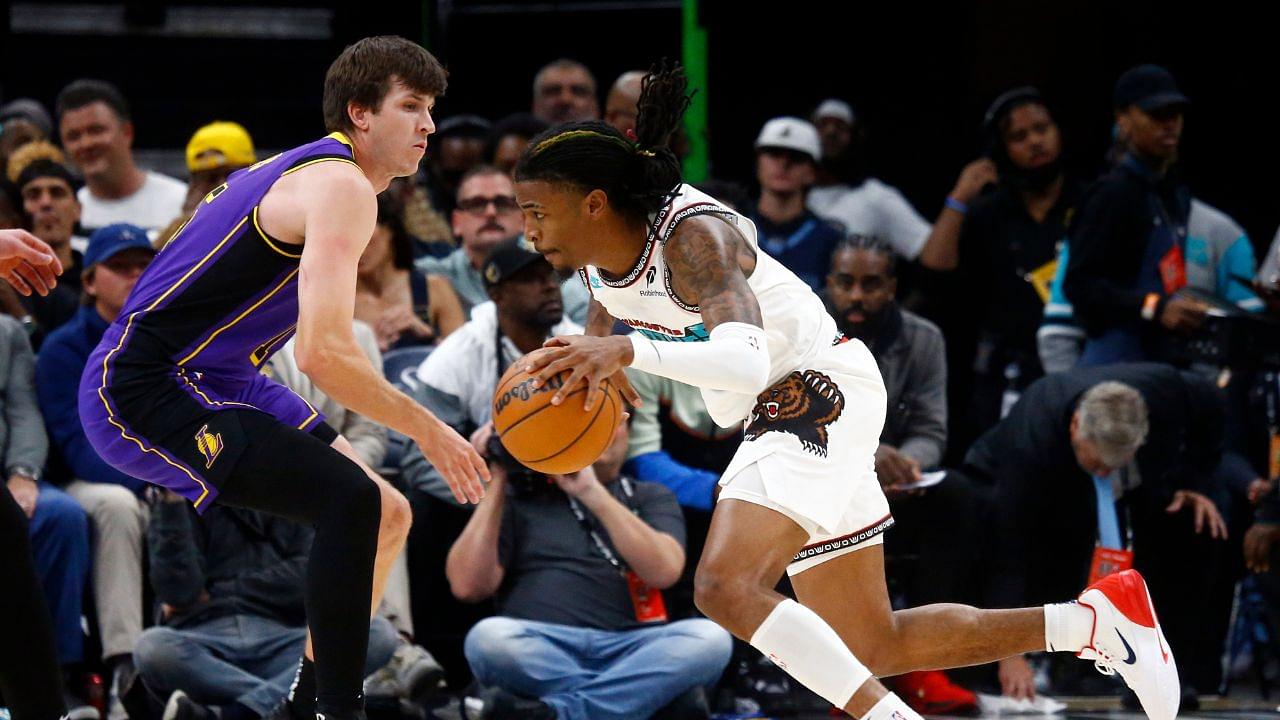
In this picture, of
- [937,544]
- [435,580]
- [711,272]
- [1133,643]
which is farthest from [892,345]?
[711,272]

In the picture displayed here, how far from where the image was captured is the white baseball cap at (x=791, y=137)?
7.52 m

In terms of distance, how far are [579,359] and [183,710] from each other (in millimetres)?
2355

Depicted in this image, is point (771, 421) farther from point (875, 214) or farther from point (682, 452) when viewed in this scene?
point (875, 214)

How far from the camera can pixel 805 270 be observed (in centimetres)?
728

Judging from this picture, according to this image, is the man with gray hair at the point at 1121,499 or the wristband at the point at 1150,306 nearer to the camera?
the man with gray hair at the point at 1121,499

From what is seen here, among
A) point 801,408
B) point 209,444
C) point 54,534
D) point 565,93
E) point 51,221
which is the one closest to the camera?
point 209,444

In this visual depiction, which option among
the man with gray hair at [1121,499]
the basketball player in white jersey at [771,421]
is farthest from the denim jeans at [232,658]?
the man with gray hair at [1121,499]

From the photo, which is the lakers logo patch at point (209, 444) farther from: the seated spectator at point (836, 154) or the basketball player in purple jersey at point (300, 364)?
the seated spectator at point (836, 154)

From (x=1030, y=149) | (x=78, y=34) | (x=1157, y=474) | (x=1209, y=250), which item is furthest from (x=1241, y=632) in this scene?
(x=78, y=34)

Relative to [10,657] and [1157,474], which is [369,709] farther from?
[1157,474]

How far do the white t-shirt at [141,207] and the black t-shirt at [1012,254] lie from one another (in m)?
3.77

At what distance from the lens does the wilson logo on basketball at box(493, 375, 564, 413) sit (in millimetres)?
3748

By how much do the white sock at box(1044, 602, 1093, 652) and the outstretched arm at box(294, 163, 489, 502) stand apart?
161 cm

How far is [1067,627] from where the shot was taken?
4312 millimetres
